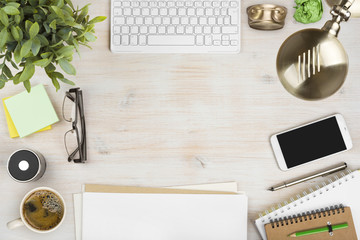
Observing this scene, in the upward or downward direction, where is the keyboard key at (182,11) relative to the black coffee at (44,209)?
upward

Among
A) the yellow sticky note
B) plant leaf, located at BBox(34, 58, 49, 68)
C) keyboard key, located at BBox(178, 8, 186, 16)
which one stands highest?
keyboard key, located at BBox(178, 8, 186, 16)

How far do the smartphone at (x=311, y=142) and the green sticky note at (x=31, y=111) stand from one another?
583 mm

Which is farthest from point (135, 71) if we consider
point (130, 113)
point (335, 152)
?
point (335, 152)

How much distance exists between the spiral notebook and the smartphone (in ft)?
0.25

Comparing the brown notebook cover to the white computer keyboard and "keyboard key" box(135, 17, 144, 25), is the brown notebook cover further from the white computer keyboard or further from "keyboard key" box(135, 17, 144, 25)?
"keyboard key" box(135, 17, 144, 25)

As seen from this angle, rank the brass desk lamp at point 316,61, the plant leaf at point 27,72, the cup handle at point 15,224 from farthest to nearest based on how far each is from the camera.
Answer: the cup handle at point 15,224 < the plant leaf at point 27,72 < the brass desk lamp at point 316,61

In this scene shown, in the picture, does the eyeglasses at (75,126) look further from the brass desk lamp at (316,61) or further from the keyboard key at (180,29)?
the brass desk lamp at (316,61)

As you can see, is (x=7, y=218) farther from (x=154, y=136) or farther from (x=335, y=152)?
(x=335, y=152)

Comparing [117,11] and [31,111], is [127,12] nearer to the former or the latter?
[117,11]

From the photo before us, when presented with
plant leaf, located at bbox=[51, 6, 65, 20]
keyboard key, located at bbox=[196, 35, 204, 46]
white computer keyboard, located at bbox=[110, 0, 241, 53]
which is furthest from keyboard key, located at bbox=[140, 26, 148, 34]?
plant leaf, located at bbox=[51, 6, 65, 20]

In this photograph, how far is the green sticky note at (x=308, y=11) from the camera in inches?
35.9

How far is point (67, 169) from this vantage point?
3.15ft

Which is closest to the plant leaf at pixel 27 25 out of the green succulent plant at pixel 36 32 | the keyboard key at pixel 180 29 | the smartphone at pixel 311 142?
the green succulent plant at pixel 36 32

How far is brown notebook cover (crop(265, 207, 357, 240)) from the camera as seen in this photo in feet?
2.99
